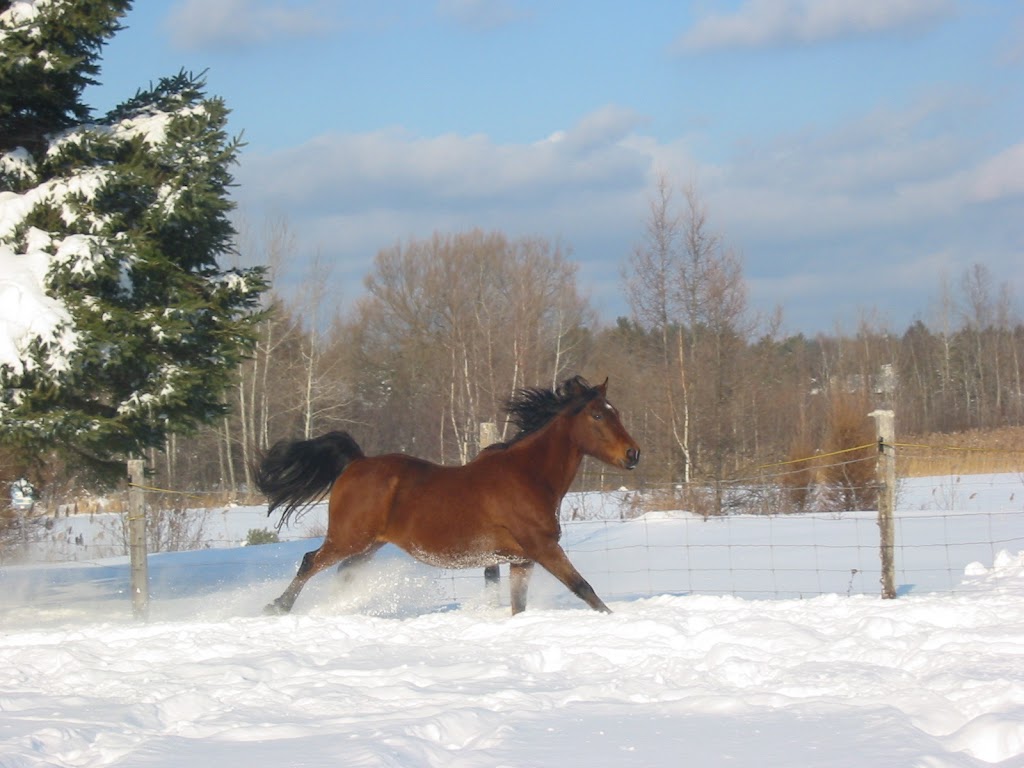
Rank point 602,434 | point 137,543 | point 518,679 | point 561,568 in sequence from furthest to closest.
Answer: point 137,543 < point 602,434 < point 561,568 < point 518,679

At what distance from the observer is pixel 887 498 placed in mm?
8828

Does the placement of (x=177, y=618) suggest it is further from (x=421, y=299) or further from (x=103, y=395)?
(x=421, y=299)

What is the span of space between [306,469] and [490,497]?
6.36 feet

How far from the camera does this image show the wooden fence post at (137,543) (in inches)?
363

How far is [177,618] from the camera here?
930cm

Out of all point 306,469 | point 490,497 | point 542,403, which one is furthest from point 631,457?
point 306,469

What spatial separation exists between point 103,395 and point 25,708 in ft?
14.5

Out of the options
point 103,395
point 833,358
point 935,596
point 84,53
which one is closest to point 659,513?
point 935,596

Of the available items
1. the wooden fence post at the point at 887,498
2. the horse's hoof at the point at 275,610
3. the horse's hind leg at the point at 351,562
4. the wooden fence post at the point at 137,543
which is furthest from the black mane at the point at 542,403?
the wooden fence post at the point at 137,543

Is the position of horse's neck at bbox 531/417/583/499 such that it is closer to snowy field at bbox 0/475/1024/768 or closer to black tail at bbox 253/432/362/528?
snowy field at bbox 0/475/1024/768

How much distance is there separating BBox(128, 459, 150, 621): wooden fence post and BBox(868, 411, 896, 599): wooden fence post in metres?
6.26

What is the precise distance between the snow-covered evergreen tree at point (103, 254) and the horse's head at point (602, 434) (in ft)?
9.84

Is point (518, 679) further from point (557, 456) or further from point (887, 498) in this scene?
point (887, 498)

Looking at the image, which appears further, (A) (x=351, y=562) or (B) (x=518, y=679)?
(A) (x=351, y=562)
